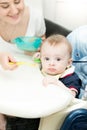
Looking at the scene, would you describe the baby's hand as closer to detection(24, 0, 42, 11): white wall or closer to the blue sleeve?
the blue sleeve

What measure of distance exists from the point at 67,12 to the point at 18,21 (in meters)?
0.40

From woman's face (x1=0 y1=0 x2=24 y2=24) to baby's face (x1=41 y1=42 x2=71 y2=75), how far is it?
0.28 m

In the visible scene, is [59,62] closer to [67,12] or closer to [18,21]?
[18,21]

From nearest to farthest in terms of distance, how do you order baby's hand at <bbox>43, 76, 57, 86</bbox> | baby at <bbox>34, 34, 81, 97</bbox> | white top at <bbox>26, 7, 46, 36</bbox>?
baby's hand at <bbox>43, 76, 57, 86</bbox> < baby at <bbox>34, 34, 81, 97</bbox> < white top at <bbox>26, 7, 46, 36</bbox>

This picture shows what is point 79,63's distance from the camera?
1539mm

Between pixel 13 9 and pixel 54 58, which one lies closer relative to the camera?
pixel 54 58

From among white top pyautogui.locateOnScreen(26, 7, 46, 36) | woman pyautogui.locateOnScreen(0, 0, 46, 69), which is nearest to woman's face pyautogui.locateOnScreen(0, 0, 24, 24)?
woman pyautogui.locateOnScreen(0, 0, 46, 69)

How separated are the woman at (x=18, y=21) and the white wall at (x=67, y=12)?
113 millimetres

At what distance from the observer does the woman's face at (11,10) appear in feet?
4.99

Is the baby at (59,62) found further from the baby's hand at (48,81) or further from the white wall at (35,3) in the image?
the white wall at (35,3)

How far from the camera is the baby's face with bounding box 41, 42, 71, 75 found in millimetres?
1375

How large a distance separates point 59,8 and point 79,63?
0.51 metres

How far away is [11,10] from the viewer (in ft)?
5.07

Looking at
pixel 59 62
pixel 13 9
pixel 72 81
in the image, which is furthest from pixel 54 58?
pixel 13 9
